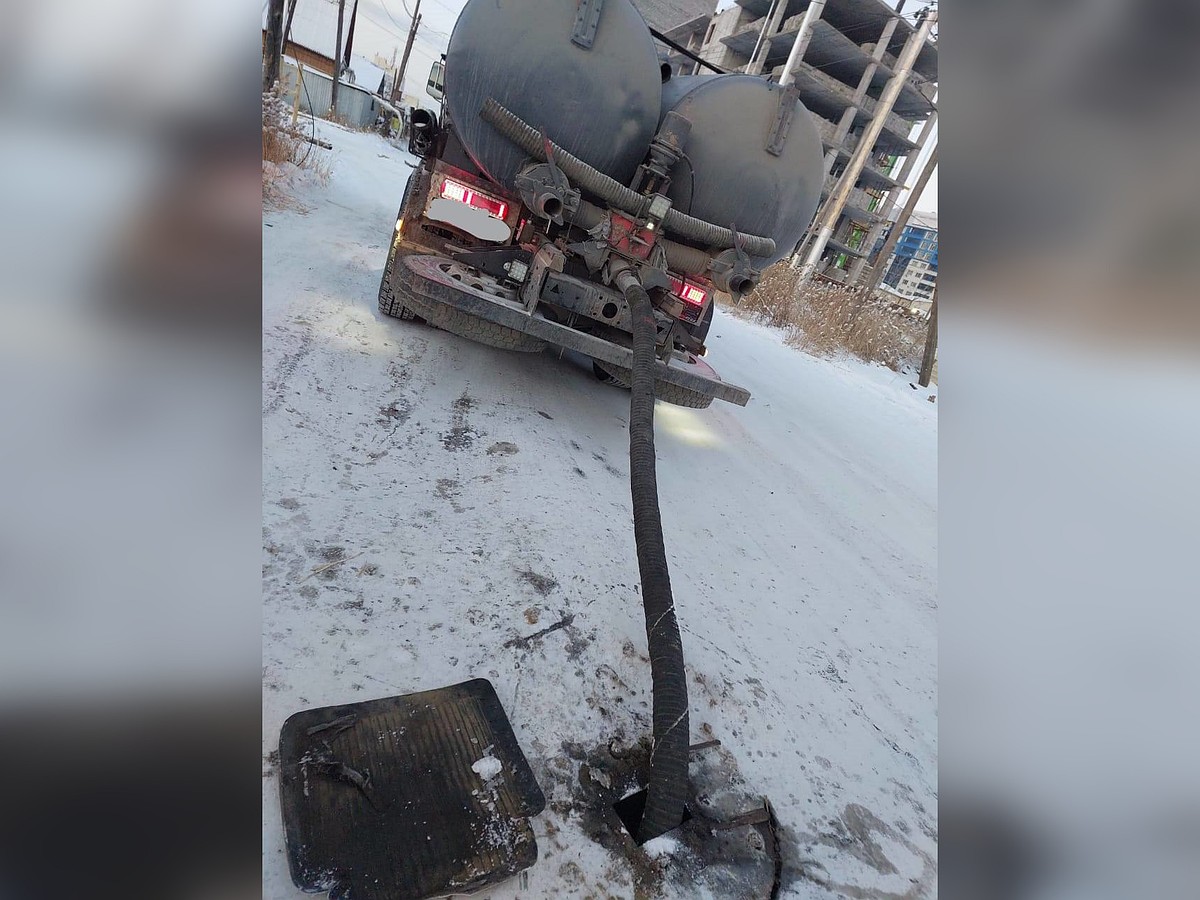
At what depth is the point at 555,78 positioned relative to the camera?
3.18 meters

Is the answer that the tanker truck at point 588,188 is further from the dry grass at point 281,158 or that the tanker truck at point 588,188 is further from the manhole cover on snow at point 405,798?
the dry grass at point 281,158

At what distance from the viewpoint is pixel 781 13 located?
80.2ft

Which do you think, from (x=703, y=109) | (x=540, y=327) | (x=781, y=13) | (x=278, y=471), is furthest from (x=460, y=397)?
(x=781, y=13)

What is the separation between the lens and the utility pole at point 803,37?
2233cm

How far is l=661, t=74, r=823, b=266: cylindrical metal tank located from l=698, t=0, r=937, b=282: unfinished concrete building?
73.5ft

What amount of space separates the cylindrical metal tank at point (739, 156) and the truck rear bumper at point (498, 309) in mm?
1067

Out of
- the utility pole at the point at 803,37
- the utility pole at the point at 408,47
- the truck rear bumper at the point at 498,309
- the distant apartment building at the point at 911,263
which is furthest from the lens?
the distant apartment building at the point at 911,263

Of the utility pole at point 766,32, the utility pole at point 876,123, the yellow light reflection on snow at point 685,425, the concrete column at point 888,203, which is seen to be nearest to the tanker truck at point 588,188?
the yellow light reflection on snow at point 685,425

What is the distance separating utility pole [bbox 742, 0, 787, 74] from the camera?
24.5 meters

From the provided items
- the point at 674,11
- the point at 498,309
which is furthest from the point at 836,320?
the point at 674,11

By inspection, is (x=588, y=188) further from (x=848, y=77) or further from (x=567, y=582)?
(x=848, y=77)

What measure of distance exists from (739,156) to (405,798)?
3675 mm
